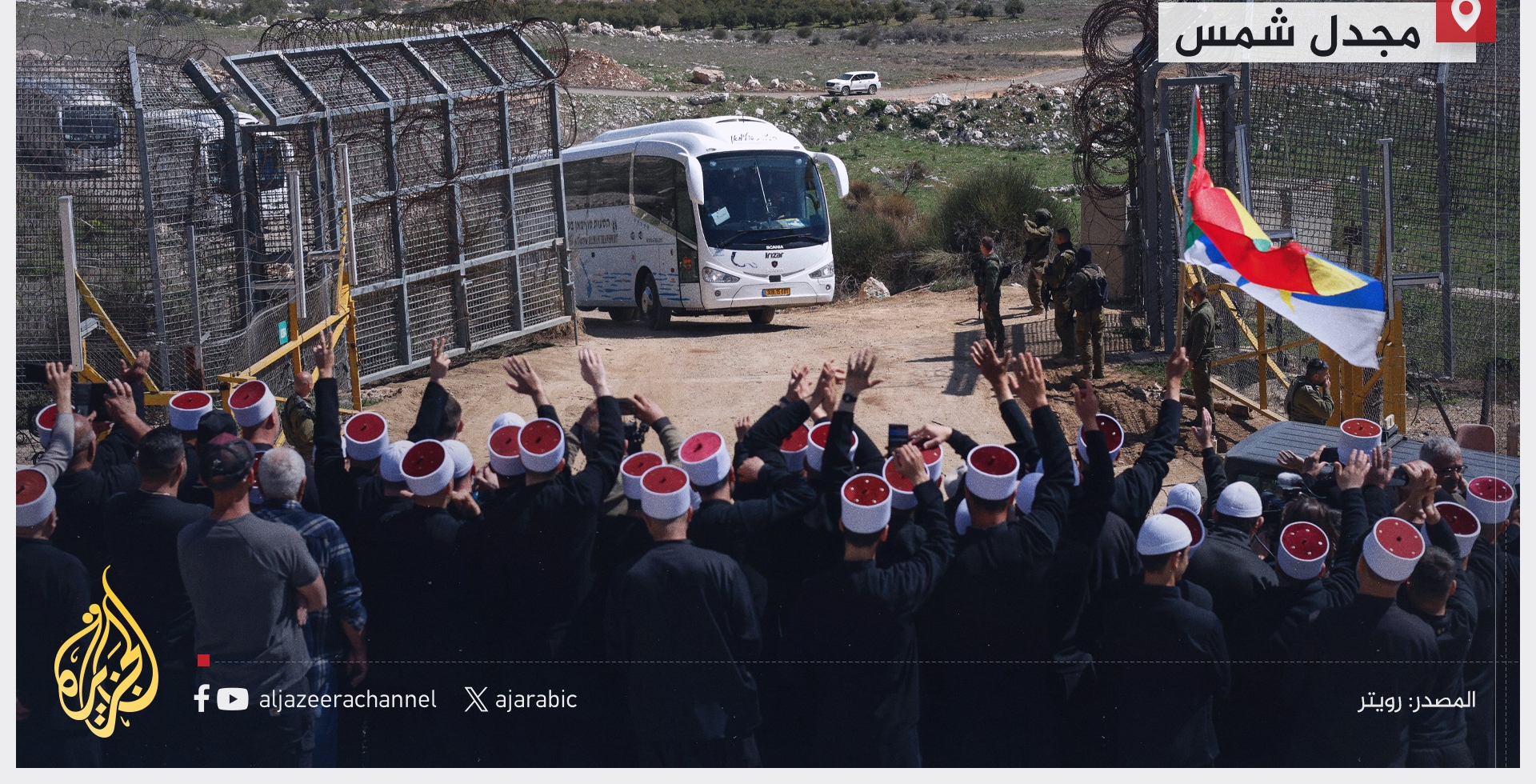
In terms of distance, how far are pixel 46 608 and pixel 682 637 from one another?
2327 mm

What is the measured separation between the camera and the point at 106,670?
16.0 ft

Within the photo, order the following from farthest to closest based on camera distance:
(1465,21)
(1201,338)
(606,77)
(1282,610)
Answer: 1. (606,77)
2. (1201,338)
3. (1465,21)
4. (1282,610)

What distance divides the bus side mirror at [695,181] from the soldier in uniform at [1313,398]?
819cm

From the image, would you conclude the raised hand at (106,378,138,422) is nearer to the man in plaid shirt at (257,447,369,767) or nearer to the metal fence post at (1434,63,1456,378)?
the man in plaid shirt at (257,447,369,767)

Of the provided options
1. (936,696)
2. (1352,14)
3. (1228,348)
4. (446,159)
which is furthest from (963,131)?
(936,696)

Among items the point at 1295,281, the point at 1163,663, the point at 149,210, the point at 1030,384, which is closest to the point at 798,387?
the point at 1030,384

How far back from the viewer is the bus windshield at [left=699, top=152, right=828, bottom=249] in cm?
1562

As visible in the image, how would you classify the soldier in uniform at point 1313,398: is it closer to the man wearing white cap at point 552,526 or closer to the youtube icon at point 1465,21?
the youtube icon at point 1465,21

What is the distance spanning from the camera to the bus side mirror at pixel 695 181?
15367mm

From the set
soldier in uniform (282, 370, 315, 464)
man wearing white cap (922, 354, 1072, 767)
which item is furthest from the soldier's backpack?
man wearing white cap (922, 354, 1072, 767)

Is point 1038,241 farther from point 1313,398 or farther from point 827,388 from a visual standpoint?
point 827,388

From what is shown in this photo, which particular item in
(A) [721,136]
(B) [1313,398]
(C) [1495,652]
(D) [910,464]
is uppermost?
(A) [721,136]

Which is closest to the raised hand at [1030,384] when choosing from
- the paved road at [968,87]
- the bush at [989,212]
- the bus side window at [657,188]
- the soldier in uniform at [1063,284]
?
the soldier in uniform at [1063,284]

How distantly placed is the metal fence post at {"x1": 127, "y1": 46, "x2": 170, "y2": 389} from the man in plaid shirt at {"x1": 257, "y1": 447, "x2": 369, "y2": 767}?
3886 mm
